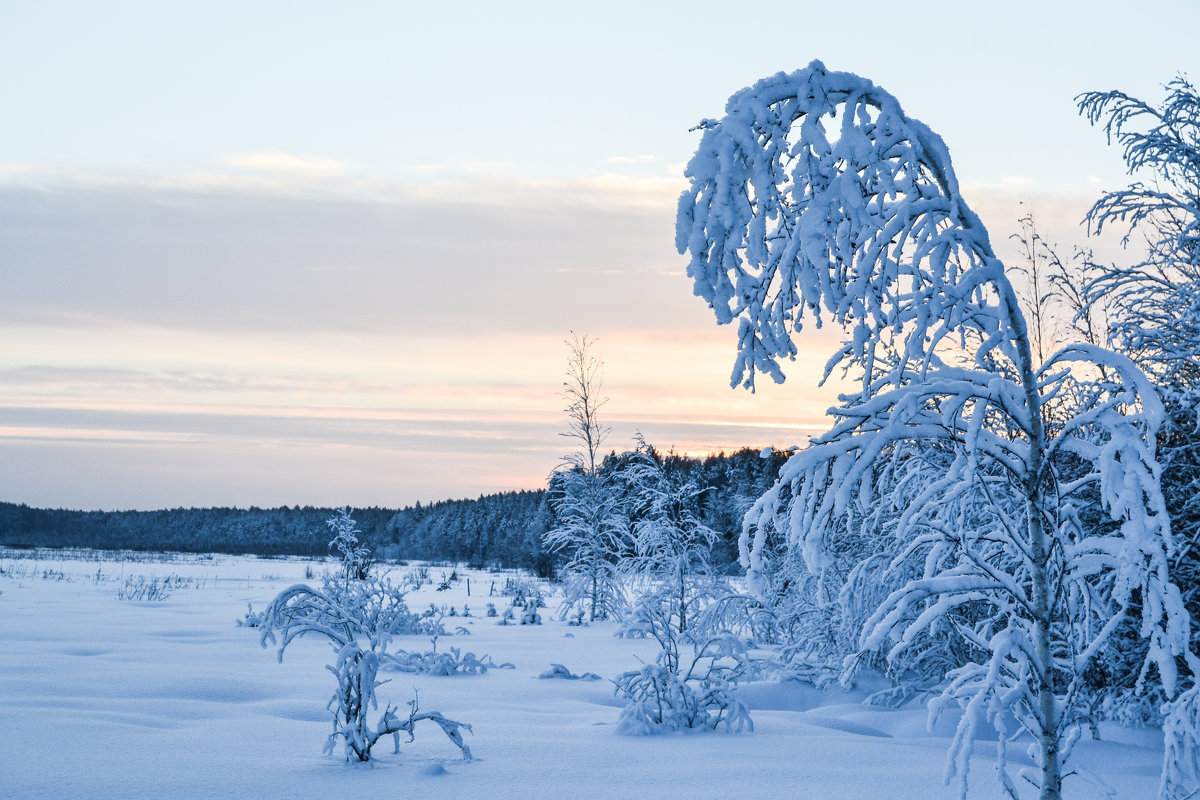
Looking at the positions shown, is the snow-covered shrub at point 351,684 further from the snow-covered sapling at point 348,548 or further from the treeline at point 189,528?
the treeline at point 189,528

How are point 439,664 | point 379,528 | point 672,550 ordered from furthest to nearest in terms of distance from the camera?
point 379,528 → point 672,550 → point 439,664

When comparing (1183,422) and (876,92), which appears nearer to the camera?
(876,92)

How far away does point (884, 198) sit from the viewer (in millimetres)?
3260

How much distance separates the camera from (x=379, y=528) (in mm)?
124375

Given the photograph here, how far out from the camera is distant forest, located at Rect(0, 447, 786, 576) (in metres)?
62.5

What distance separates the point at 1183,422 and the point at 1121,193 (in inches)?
84.5

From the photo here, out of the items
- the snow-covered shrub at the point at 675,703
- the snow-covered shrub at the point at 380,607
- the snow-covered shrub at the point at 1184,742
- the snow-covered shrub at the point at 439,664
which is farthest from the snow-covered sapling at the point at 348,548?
the snow-covered shrub at the point at 1184,742

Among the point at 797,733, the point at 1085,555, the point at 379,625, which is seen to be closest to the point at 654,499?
the point at 379,625

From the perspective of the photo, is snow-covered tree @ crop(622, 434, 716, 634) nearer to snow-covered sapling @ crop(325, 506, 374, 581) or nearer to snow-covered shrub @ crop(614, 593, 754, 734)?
snow-covered sapling @ crop(325, 506, 374, 581)

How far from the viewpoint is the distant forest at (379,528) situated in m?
62.5

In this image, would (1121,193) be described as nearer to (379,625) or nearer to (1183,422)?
(1183,422)

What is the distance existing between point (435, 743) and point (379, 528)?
123096mm

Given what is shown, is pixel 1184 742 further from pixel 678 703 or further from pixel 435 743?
pixel 435 743

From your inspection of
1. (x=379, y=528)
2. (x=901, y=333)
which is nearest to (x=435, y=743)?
(x=901, y=333)
